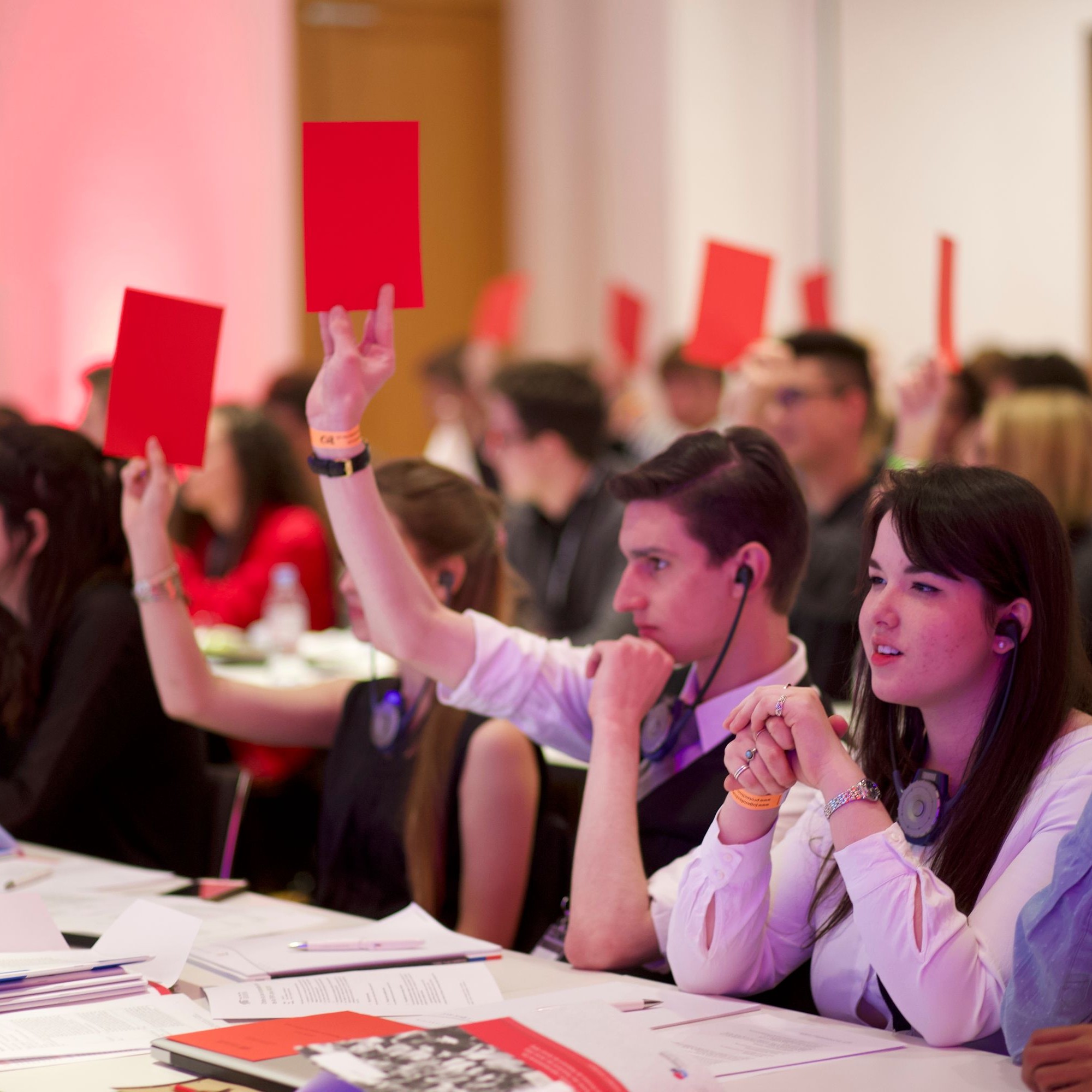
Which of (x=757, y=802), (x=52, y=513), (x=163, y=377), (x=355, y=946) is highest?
(x=163, y=377)

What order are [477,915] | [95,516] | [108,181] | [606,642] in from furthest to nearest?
[108,181] < [95,516] < [477,915] < [606,642]

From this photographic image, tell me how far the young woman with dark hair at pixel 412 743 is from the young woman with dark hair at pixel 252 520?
196 cm

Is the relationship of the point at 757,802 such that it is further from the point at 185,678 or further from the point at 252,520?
the point at 252,520

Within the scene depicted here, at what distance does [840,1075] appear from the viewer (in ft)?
4.58

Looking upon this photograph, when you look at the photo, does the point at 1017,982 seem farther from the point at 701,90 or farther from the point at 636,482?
the point at 701,90

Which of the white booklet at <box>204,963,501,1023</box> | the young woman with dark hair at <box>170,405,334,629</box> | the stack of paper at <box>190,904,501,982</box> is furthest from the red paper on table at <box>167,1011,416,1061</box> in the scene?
the young woman with dark hair at <box>170,405,334,629</box>

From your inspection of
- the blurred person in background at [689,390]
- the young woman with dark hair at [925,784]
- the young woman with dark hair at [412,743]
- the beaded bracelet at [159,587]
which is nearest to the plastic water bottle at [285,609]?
the young woman with dark hair at [412,743]

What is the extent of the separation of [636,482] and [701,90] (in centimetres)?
525

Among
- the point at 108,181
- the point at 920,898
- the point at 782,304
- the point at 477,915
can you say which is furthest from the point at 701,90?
the point at 920,898

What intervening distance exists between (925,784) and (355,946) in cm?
71

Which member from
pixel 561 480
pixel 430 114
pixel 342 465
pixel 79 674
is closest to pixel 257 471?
pixel 561 480

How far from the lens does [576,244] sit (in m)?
7.83

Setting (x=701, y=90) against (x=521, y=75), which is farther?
(x=521, y=75)

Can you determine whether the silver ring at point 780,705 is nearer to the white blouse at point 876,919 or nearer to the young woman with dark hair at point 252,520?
the white blouse at point 876,919
